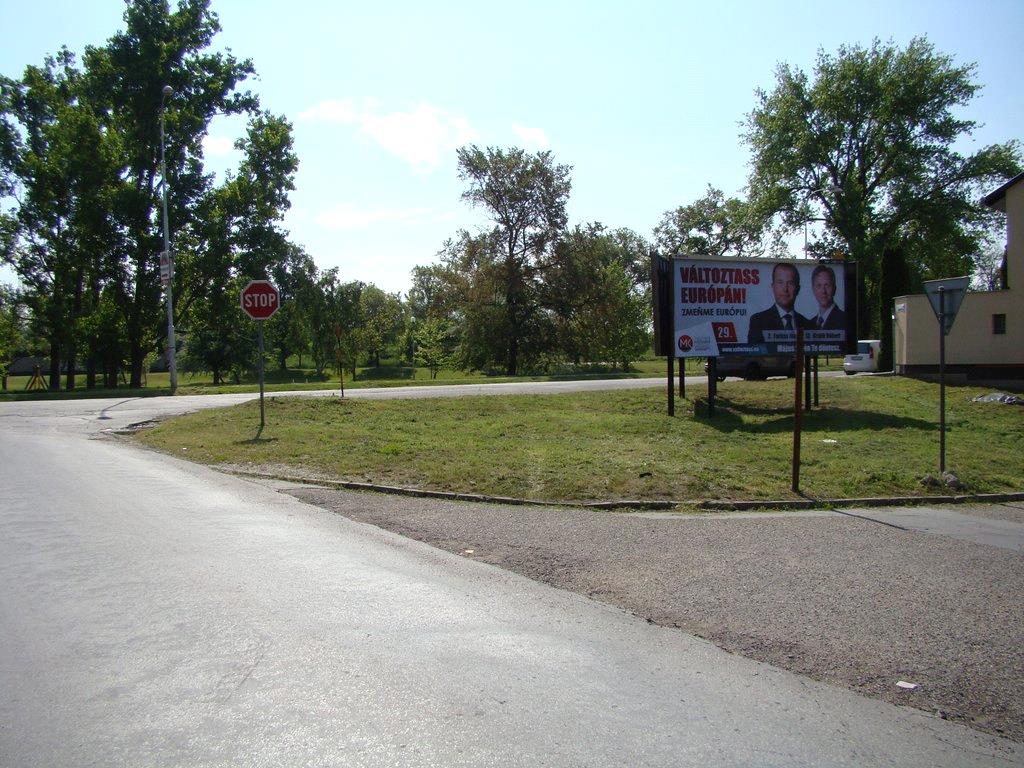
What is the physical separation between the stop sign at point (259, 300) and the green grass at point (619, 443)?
2.49 metres

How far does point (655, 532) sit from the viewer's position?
28.6 feet

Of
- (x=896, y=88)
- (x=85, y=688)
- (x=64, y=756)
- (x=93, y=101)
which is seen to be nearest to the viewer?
(x=64, y=756)

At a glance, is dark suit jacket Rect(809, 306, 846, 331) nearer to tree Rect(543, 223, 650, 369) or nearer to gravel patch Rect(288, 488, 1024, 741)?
gravel patch Rect(288, 488, 1024, 741)

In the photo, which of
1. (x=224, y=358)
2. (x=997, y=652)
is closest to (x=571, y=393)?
(x=997, y=652)

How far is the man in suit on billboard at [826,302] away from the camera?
2008 cm

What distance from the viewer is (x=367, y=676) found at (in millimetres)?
4441

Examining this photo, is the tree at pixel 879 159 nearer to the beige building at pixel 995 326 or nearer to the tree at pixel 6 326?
the beige building at pixel 995 326

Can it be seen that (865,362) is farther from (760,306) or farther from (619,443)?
(619,443)

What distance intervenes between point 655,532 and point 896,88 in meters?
42.5

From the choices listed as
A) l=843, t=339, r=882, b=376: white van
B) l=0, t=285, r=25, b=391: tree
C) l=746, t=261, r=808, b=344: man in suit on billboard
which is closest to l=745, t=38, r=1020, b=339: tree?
l=843, t=339, r=882, b=376: white van

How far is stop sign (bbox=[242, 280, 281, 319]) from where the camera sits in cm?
1605

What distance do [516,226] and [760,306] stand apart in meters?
36.0

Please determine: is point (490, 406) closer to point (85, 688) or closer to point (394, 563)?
point (394, 563)

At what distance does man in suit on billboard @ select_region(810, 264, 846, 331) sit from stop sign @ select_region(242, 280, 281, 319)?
1339 centimetres
